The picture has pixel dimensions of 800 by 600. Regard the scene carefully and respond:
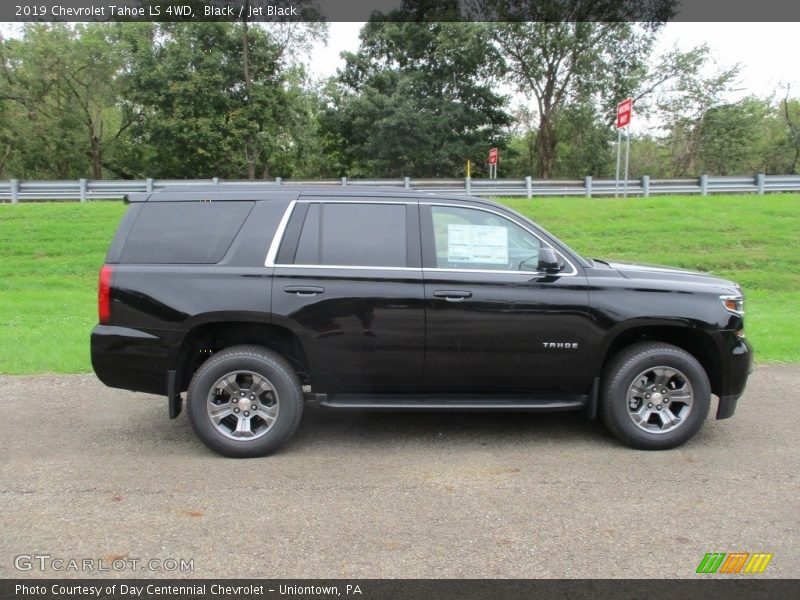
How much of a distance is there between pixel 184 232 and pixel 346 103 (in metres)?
31.3

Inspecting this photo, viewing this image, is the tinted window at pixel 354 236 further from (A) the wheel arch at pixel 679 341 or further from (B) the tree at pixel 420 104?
(B) the tree at pixel 420 104

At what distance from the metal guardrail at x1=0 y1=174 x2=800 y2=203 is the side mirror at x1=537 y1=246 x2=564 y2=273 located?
1450cm

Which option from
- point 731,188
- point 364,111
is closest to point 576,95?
point 364,111

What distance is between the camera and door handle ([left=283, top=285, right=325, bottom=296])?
4574 mm

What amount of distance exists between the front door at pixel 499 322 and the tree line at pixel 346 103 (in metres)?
27.4

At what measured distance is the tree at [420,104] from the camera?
107 feet

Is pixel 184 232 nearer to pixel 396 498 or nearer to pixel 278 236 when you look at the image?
pixel 278 236

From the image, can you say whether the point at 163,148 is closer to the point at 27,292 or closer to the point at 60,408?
the point at 27,292

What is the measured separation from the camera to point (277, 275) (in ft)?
15.1

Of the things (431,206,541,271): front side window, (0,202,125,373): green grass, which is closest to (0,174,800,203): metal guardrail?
(0,202,125,373): green grass

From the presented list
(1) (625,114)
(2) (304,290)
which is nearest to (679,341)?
(2) (304,290)
